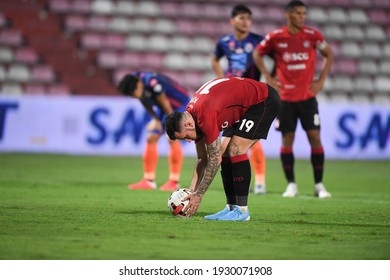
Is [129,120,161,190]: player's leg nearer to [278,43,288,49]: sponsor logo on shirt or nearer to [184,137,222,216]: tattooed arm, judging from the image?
[278,43,288,49]: sponsor logo on shirt

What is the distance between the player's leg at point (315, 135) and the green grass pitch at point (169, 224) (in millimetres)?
194

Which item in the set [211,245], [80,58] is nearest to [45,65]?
[80,58]

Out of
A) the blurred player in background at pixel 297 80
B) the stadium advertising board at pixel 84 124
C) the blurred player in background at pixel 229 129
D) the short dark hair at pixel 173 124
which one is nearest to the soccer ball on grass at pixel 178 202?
the blurred player in background at pixel 229 129

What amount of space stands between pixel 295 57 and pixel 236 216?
11.9 feet

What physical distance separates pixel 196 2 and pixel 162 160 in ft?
23.0

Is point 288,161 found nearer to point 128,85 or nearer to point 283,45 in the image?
point 283,45

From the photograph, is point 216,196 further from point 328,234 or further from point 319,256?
point 319,256

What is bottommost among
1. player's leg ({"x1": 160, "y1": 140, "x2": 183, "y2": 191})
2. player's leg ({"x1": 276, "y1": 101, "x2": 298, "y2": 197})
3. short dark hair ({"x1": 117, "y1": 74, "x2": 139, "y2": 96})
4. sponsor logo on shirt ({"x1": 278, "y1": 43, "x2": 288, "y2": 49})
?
player's leg ({"x1": 160, "y1": 140, "x2": 183, "y2": 191})

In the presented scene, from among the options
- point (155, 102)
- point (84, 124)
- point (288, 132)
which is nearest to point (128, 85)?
point (155, 102)

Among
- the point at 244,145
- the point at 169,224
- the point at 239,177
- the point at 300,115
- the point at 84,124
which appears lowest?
the point at 84,124

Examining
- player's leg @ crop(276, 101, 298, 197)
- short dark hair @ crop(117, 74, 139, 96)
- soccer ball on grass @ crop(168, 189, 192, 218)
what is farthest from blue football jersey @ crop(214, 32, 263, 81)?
soccer ball on grass @ crop(168, 189, 192, 218)

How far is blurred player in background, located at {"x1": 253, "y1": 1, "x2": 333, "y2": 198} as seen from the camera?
1077cm

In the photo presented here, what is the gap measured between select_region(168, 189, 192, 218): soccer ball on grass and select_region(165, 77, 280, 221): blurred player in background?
0.08 m

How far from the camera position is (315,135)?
10.8 m
